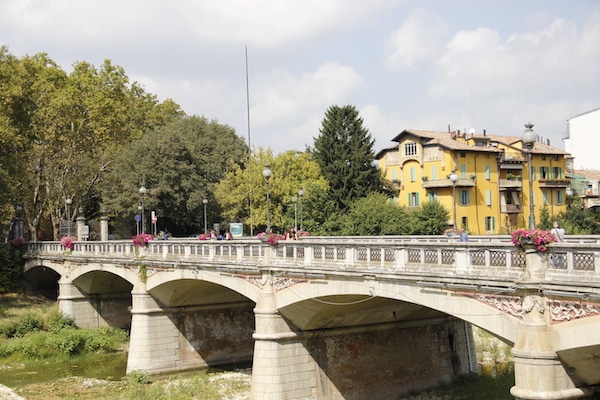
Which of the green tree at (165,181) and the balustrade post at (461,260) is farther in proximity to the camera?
the green tree at (165,181)

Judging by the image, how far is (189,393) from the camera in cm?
2992

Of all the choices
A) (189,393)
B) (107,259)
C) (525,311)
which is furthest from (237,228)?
(525,311)

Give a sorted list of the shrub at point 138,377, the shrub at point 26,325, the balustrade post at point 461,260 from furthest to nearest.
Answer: the shrub at point 26,325 → the shrub at point 138,377 → the balustrade post at point 461,260

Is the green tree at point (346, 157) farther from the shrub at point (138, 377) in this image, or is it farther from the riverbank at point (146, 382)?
the shrub at point (138, 377)

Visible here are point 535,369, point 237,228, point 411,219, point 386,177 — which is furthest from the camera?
point 386,177

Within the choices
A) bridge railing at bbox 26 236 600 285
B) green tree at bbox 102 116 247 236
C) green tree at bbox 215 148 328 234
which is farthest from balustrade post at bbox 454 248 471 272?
green tree at bbox 102 116 247 236

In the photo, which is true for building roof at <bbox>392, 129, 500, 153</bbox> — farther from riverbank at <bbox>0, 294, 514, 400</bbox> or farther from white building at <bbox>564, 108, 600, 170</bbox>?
riverbank at <bbox>0, 294, 514, 400</bbox>

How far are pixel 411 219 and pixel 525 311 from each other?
129 ft

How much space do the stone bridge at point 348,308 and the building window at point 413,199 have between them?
2710 centimetres

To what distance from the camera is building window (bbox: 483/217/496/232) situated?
64.6 metres

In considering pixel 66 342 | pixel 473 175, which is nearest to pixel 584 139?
pixel 473 175

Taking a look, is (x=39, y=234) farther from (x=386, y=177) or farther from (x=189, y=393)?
(x=189, y=393)

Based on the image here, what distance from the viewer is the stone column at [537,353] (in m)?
15.6

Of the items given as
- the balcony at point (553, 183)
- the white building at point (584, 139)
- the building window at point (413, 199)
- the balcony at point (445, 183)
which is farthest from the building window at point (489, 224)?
the white building at point (584, 139)
